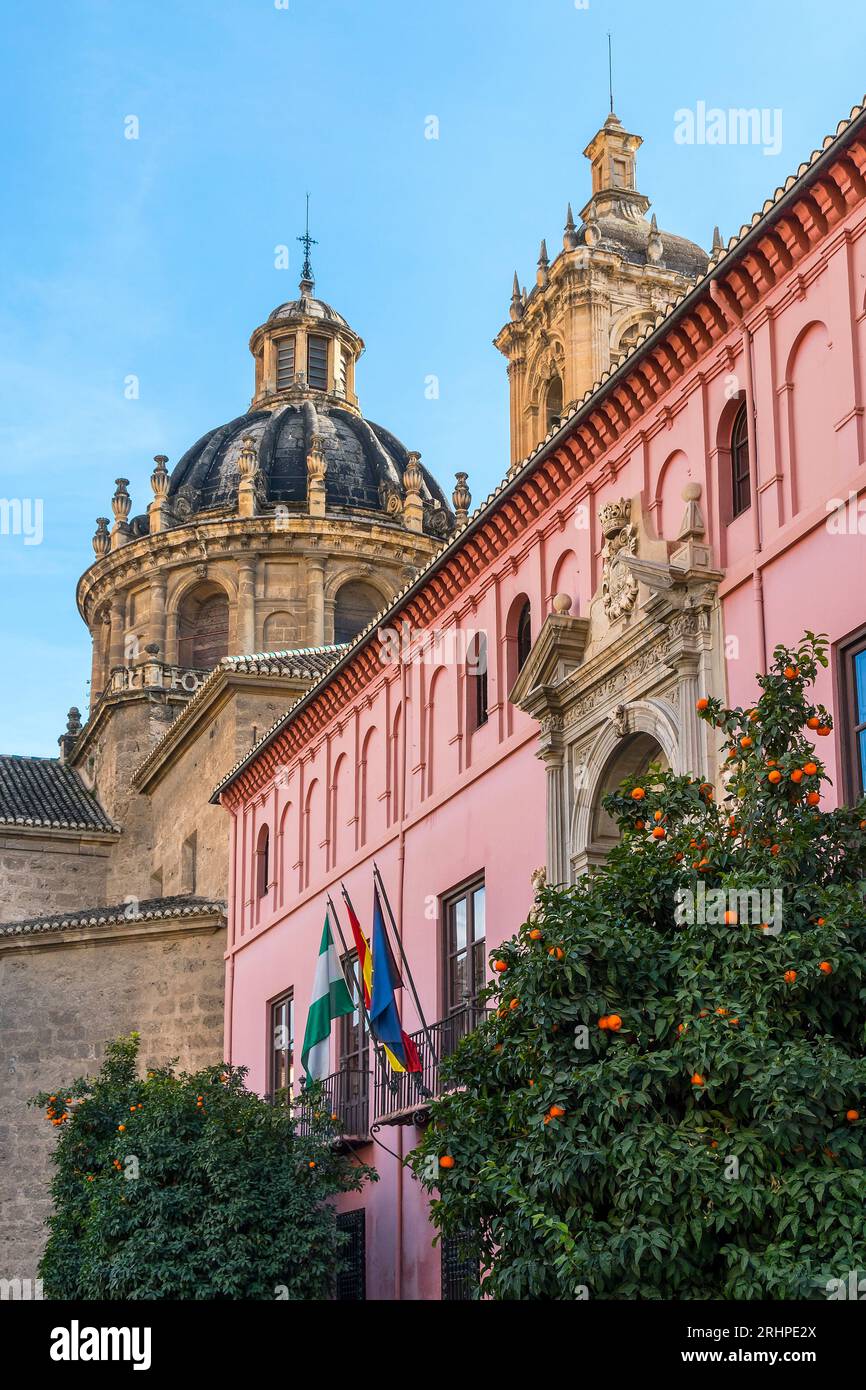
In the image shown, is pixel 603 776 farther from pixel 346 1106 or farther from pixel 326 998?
pixel 346 1106

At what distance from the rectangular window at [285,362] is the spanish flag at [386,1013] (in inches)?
1511

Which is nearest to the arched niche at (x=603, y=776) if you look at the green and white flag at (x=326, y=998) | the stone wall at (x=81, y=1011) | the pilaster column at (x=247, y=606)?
the green and white flag at (x=326, y=998)

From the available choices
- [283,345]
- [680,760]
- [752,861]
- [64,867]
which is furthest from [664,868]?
[283,345]

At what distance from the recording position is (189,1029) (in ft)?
104

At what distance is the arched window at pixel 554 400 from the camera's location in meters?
39.6

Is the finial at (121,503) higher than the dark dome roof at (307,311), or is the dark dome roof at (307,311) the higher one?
the dark dome roof at (307,311)

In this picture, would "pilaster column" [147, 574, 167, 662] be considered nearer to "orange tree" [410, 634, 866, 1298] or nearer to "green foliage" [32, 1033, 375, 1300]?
"green foliage" [32, 1033, 375, 1300]

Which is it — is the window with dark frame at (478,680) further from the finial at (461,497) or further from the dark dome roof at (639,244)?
the finial at (461,497)

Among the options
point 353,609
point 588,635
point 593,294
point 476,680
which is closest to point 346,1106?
point 476,680

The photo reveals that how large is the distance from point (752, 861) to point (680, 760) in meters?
4.87

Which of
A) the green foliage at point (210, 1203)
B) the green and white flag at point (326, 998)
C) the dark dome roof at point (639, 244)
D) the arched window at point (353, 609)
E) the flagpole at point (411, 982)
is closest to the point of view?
the green foliage at point (210, 1203)

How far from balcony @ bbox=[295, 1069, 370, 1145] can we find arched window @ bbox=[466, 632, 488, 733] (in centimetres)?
409

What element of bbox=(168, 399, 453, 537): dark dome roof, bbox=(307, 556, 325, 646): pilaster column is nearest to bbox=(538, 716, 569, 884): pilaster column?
bbox=(307, 556, 325, 646): pilaster column
